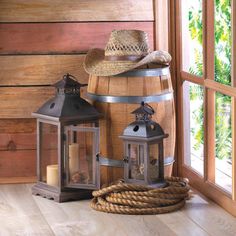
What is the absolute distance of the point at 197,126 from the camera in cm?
361

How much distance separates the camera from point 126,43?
3445mm

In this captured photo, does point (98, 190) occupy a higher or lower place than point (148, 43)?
lower

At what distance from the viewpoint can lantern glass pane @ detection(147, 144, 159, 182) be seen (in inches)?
130

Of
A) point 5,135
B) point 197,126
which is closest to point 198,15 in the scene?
point 197,126

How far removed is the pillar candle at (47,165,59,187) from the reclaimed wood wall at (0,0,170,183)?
0.35m

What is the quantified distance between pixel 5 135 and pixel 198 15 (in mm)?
1164

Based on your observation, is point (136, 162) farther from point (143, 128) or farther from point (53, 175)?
point (53, 175)

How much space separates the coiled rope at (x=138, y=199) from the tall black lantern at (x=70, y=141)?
0.11m

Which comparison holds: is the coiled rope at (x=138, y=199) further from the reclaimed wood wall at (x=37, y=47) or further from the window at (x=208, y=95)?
the reclaimed wood wall at (x=37, y=47)

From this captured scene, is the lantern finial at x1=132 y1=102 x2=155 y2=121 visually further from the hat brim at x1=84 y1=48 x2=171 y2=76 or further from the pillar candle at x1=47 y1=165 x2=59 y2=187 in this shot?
the pillar candle at x1=47 y1=165 x2=59 y2=187

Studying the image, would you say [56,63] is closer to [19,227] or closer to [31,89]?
[31,89]

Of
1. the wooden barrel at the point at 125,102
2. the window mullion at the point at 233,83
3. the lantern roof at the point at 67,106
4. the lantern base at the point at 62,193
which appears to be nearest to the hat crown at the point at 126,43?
the wooden barrel at the point at 125,102

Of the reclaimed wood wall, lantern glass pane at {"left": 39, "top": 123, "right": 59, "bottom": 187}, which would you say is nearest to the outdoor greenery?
the reclaimed wood wall

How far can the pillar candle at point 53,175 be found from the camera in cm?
348
